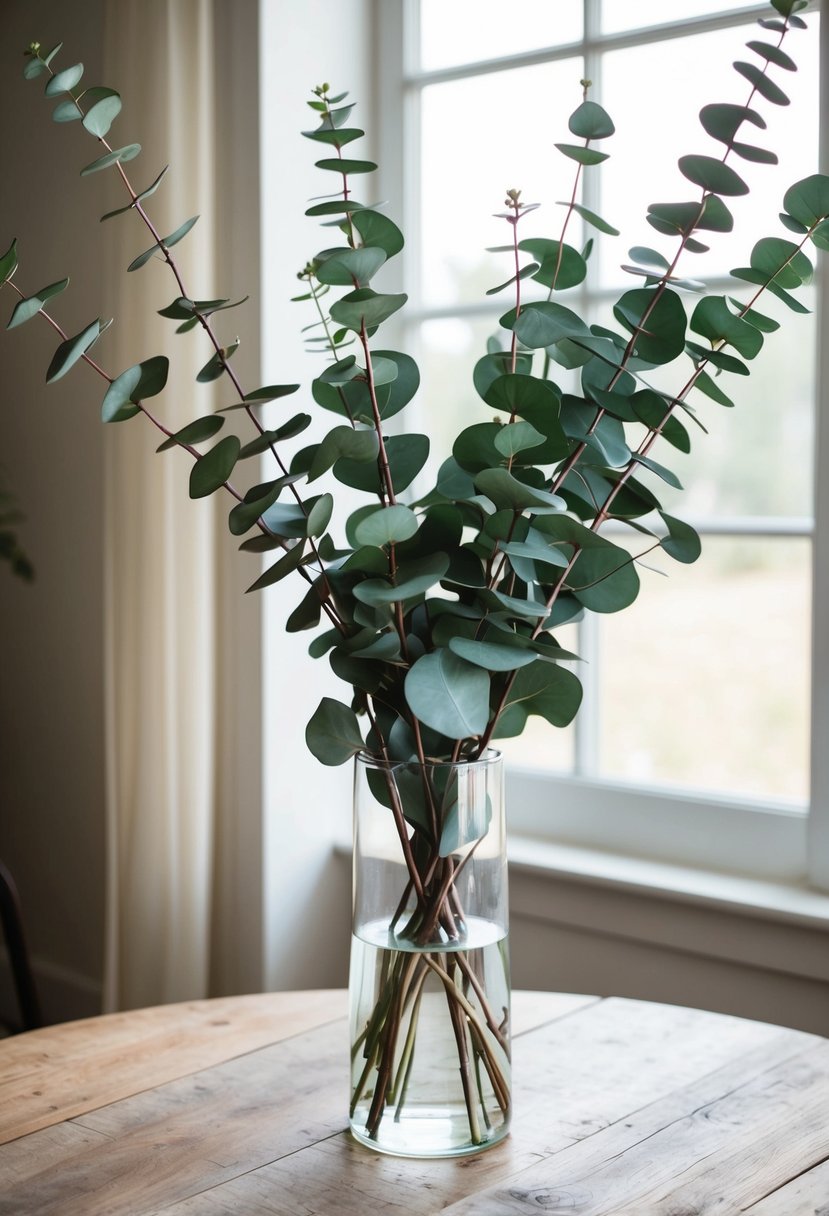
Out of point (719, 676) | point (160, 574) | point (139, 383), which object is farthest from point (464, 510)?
point (719, 676)

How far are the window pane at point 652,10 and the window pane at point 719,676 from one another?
5390 millimetres

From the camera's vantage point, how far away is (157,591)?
2.07 m

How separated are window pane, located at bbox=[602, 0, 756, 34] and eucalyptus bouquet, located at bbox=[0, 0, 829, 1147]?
3.34 feet

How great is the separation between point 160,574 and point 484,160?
96 centimetres

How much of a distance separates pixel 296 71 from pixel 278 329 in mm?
450

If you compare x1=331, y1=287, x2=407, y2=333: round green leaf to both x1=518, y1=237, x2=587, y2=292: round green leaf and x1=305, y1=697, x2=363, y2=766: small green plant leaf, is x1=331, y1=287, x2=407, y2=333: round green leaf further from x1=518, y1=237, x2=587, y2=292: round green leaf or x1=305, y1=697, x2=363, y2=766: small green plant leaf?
x1=305, y1=697, x2=363, y2=766: small green plant leaf

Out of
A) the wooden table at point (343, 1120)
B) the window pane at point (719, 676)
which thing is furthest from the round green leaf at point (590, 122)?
the window pane at point (719, 676)

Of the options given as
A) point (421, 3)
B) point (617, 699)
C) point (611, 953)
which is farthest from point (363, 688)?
point (617, 699)

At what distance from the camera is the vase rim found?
1020 mm

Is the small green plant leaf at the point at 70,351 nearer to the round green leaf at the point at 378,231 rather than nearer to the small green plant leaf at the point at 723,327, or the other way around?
the round green leaf at the point at 378,231

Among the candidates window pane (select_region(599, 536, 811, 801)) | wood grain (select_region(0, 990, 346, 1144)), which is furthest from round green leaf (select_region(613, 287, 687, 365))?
window pane (select_region(599, 536, 811, 801))

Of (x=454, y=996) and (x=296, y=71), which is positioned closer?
(x=454, y=996)

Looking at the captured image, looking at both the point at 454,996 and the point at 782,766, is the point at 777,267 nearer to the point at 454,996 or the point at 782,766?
the point at 454,996

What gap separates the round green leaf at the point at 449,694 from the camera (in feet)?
2.98
